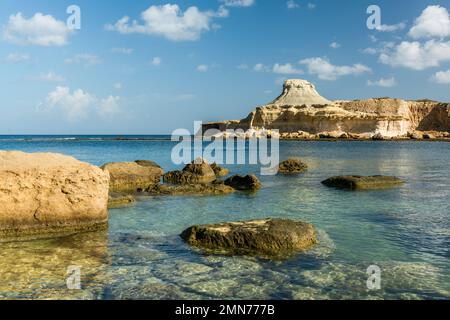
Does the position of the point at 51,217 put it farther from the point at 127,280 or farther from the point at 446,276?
the point at 446,276

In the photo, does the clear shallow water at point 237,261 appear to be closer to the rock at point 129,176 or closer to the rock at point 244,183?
the rock at point 244,183

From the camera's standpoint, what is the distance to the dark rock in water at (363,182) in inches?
703

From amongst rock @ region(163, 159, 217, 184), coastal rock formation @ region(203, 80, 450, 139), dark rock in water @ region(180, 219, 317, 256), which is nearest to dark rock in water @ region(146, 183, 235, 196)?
rock @ region(163, 159, 217, 184)

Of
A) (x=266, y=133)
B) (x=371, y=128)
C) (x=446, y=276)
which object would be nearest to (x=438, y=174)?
(x=446, y=276)

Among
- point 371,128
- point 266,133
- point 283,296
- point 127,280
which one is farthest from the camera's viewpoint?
point 266,133

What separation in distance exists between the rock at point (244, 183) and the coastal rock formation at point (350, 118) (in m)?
74.6

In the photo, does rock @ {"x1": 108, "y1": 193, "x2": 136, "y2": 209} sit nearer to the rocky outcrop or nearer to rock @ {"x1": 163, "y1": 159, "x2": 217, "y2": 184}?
rock @ {"x1": 163, "y1": 159, "x2": 217, "y2": 184}

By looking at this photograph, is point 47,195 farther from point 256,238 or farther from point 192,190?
point 192,190

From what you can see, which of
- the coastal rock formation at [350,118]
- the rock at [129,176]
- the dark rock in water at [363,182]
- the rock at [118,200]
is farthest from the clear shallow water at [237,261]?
the coastal rock formation at [350,118]

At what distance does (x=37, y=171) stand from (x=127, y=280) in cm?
444

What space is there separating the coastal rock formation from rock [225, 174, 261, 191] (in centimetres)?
7458

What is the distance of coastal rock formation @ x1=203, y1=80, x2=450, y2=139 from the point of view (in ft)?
300

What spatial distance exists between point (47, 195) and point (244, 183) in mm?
9662
